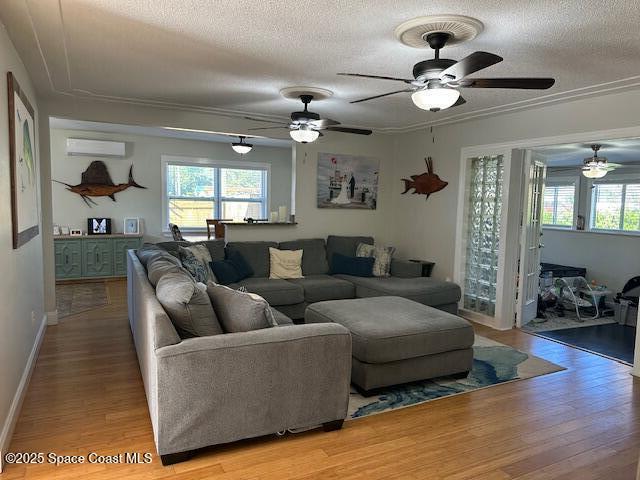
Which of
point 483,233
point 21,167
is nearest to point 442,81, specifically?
point 21,167

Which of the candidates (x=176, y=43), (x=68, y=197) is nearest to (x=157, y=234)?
(x=68, y=197)

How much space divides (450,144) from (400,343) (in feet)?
10.9

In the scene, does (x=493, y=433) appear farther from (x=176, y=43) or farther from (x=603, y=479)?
→ (x=176, y=43)

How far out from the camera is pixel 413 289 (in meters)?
4.81

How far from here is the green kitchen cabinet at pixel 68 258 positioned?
22.5ft

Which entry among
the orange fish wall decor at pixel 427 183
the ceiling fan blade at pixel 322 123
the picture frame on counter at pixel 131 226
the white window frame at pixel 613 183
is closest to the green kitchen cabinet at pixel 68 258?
the picture frame on counter at pixel 131 226

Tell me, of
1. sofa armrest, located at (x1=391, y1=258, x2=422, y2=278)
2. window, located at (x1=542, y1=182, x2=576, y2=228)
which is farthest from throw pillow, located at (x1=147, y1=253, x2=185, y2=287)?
window, located at (x1=542, y1=182, x2=576, y2=228)

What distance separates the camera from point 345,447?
8.12ft

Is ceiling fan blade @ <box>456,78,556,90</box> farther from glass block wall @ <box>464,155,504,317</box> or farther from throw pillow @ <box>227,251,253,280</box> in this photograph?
throw pillow @ <box>227,251,253,280</box>

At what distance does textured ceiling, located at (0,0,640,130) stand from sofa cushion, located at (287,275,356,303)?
2.08 meters

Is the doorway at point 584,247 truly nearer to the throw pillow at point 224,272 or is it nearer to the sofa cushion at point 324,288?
the sofa cushion at point 324,288

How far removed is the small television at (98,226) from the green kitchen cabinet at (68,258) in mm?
322

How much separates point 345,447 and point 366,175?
14.6 ft

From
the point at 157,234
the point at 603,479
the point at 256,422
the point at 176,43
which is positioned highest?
the point at 176,43
